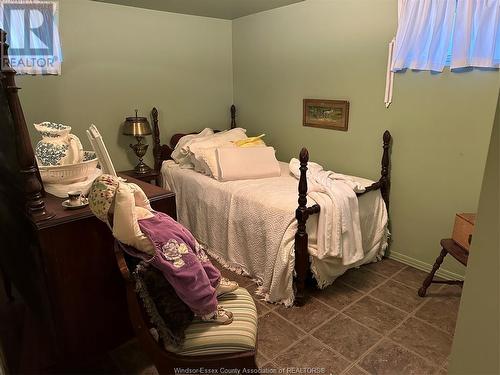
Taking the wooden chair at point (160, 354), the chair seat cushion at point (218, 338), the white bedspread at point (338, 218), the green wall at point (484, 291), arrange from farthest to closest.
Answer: the white bedspread at point (338, 218) < the chair seat cushion at point (218, 338) < the wooden chair at point (160, 354) < the green wall at point (484, 291)

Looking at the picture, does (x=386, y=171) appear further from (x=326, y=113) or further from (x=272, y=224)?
(x=272, y=224)

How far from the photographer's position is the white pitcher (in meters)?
1.62

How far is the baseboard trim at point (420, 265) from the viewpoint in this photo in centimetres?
258

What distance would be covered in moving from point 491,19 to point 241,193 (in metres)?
1.97

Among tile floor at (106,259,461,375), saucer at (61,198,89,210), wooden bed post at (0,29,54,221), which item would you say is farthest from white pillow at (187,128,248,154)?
wooden bed post at (0,29,54,221)

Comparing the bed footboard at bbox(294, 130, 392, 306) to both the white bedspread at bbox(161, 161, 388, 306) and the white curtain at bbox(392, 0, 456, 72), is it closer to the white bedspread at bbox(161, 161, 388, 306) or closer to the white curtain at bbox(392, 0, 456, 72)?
the white bedspread at bbox(161, 161, 388, 306)

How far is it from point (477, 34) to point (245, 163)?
6.25ft

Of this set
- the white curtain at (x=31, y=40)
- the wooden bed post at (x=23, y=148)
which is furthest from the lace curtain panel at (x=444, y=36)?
the white curtain at (x=31, y=40)

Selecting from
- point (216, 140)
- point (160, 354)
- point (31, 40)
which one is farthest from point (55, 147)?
point (216, 140)

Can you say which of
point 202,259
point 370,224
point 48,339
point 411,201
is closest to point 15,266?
point 48,339

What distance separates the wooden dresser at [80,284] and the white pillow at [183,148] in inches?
66.9

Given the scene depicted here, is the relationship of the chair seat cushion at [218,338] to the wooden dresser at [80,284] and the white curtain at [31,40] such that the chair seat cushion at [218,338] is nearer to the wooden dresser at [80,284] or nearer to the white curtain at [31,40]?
the wooden dresser at [80,284]

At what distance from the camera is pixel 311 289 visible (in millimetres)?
2502

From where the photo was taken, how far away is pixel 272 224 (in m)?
2.35
